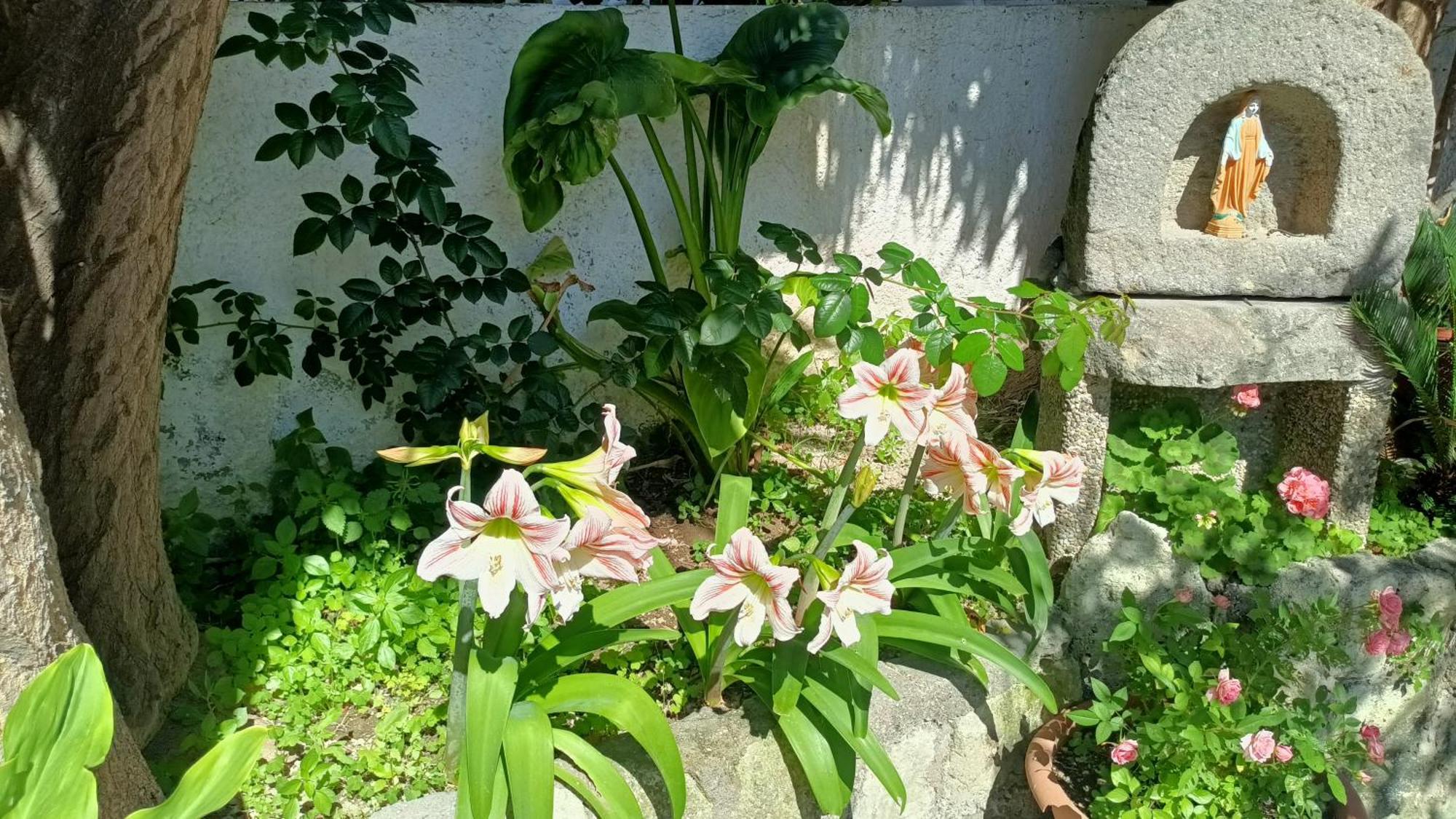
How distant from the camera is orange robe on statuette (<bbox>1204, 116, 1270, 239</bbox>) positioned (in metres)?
2.96

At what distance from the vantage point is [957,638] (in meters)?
2.27

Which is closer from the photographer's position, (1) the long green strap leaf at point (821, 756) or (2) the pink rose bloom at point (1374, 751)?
(1) the long green strap leaf at point (821, 756)

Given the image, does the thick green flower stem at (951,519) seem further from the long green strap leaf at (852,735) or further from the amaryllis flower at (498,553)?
the amaryllis flower at (498,553)

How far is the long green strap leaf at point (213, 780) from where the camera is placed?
4.31 ft

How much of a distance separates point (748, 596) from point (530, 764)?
465 millimetres

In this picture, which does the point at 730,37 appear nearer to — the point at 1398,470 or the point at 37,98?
the point at 37,98

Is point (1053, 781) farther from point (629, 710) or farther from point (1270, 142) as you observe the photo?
point (1270, 142)

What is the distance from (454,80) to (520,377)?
0.87m

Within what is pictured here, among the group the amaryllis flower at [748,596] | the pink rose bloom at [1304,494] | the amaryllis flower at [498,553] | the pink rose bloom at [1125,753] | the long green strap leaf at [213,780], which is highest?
the amaryllis flower at [498,553]

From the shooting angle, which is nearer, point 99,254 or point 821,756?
point 99,254

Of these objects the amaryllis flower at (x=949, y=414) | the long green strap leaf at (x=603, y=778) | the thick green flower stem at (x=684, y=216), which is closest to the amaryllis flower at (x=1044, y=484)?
the amaryllis flower at (x=949, y=414)

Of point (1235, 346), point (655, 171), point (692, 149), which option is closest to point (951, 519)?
point (1235, 346)

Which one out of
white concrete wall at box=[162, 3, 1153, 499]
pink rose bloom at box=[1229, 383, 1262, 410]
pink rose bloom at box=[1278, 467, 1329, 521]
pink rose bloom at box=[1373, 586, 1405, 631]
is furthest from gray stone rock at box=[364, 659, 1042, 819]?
white concrete wall at box=[162, 3, 1153, 499]

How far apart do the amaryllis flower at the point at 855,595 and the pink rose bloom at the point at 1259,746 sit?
0.91 m
